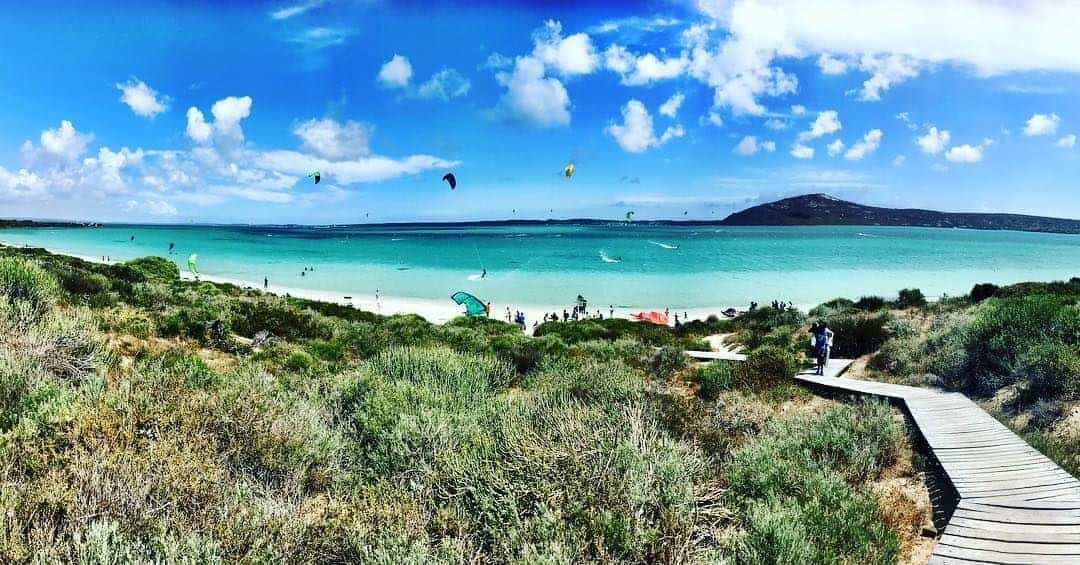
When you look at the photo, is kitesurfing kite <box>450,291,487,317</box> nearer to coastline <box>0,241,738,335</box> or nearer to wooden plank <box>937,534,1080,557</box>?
coastline <box>0,241,738,335</box>

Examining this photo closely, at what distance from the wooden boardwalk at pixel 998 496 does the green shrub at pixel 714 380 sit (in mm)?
3127

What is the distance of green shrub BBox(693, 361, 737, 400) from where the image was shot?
10398 millimetres

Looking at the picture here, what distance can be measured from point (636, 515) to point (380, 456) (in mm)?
2499

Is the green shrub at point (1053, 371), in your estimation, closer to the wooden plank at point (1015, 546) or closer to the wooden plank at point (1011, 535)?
the wooden plank at point (1011, 535)

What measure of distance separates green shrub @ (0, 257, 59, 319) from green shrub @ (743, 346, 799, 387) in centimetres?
1269

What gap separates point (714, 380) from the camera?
35.1 ft

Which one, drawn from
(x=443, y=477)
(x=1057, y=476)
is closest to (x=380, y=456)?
(x=443, y=477)

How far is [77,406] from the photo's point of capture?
426 cm

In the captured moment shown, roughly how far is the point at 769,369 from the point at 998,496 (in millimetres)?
6519

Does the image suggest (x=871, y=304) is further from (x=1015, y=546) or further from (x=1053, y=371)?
(x=1015, y=546)

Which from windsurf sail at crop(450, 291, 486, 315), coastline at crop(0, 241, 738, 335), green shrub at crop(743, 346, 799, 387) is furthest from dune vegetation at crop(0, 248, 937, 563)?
coastline at crop(0, 241, 738, 335)

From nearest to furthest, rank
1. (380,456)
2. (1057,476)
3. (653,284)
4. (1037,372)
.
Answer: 1. (380,456)
2. (1057,476)
3. (1037,372)
4. (653,284)

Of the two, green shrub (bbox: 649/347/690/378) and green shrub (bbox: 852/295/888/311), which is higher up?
green shrub (bbox: 852/295/888/311)

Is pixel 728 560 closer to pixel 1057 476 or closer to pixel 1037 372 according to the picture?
pixel 1057 476
